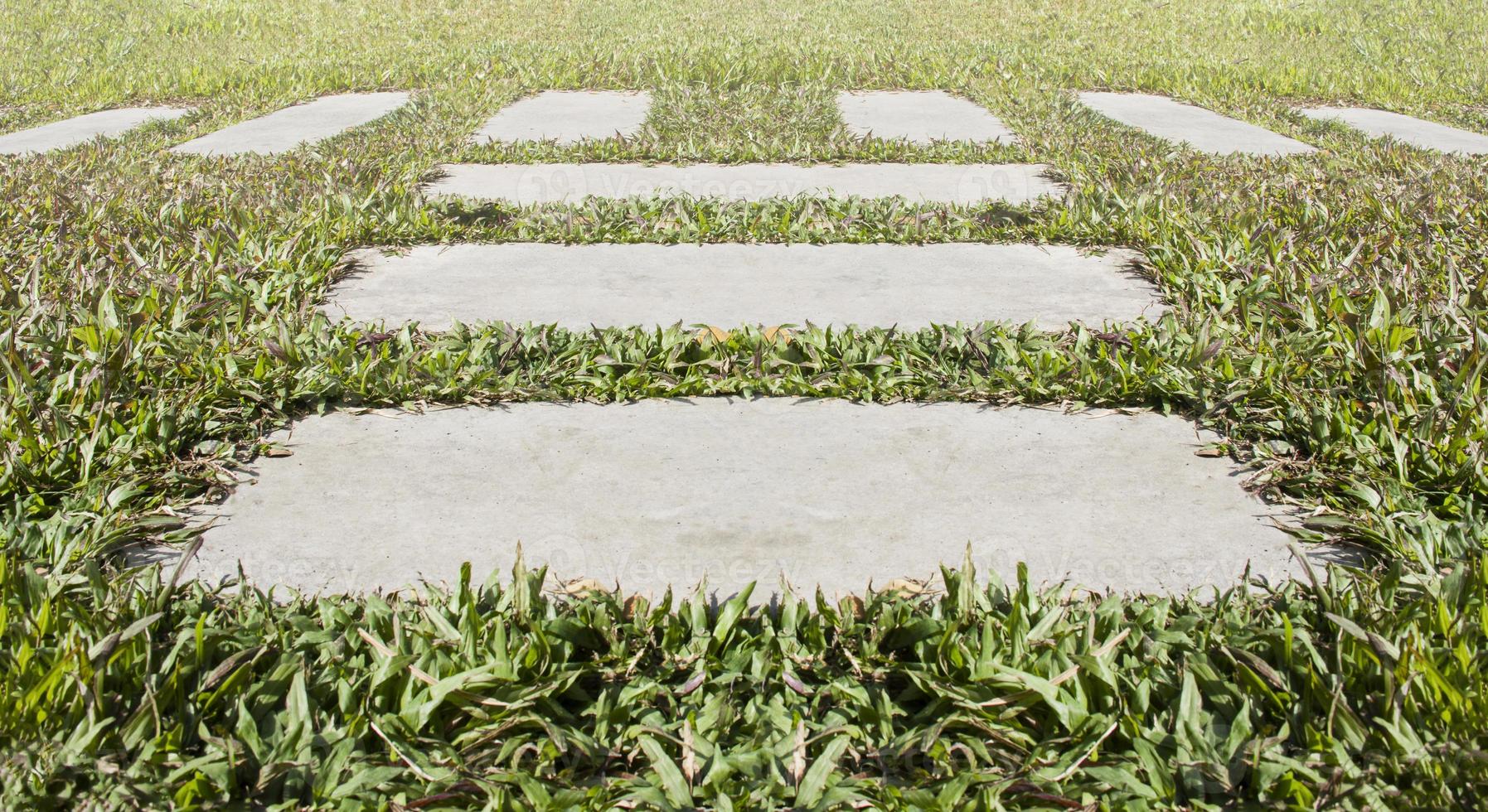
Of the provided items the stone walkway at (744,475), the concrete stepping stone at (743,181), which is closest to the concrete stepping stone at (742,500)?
the stone walkway at (744,475)

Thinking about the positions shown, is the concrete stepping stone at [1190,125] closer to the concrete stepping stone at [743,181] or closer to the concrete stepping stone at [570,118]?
the concrete stepping stone at [743,181]

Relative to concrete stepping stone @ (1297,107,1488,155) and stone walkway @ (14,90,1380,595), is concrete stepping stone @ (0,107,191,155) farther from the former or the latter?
concrete stepping stone @ (1297,107,1488,155)

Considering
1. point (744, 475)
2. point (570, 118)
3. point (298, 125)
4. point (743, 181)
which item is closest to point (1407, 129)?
point (743, 181)

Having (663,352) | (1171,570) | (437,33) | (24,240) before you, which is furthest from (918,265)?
(437,33)

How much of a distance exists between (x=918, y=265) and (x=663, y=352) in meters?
1.30

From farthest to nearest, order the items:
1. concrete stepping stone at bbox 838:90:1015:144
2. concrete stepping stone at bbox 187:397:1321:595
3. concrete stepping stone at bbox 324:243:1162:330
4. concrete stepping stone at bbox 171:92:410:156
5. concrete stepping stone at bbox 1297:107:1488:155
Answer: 1. concrete stepping stone at bbox 838:90:1015:144
2. concrete stepping stone at bbox 1297:107:1488:155
3. concrete stepping stone at bbox 171:92:410:156
4. concrete stepping stone at bbox 324:243:1162:330
5. concrete stepping stone at bbox 187:397:1321:595

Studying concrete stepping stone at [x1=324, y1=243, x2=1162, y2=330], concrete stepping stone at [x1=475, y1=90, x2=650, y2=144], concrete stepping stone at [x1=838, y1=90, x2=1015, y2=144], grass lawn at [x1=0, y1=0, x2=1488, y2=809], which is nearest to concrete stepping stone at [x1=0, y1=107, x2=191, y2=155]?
grass lawn at [x1=0, y1=0, x2=1488, y2=809]

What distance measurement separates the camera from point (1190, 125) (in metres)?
7.36

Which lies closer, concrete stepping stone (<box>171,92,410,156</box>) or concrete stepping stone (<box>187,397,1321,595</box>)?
concrete stepping stone (<box>187,397,1321,595</box>)

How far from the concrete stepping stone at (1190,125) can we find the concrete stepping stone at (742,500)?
419 centimetres

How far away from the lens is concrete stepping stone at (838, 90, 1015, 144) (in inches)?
269

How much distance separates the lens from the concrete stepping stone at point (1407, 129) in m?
6.67

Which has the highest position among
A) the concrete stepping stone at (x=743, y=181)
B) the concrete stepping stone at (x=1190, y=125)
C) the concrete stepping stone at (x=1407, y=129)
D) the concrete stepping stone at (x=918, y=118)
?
the concrete stepping stone at (x=743, y=181)

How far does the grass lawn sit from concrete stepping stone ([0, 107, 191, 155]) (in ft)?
2.83
